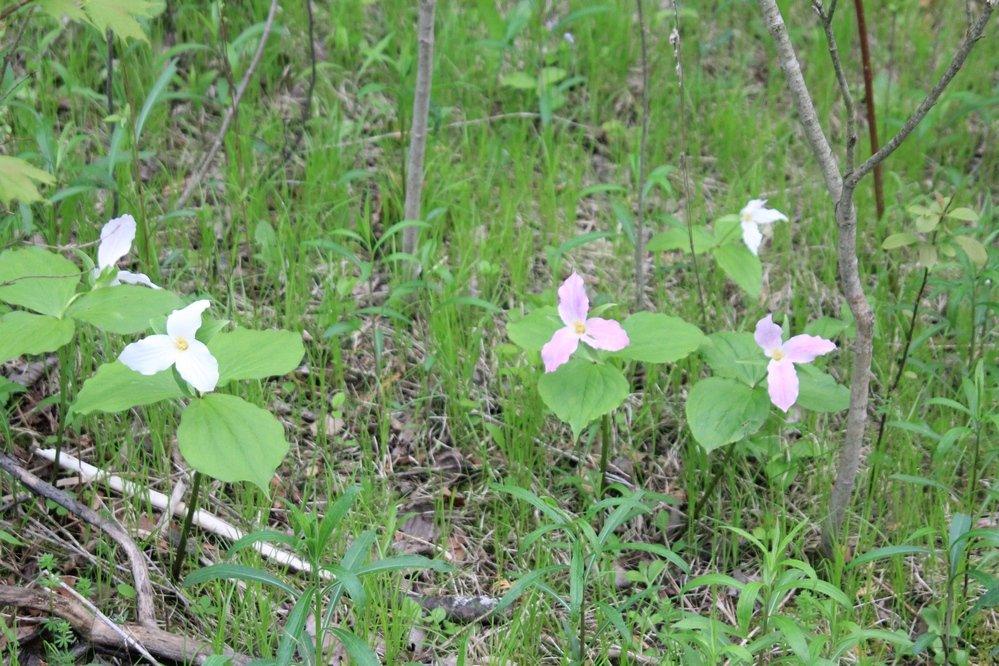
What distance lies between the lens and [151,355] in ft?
6.12

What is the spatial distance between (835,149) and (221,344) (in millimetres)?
2431

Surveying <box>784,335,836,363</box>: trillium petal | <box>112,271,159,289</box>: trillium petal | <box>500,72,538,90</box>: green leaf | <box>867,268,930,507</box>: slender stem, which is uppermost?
<box>500,72,538,90</box>: green leaf

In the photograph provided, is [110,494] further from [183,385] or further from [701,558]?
[701,558]

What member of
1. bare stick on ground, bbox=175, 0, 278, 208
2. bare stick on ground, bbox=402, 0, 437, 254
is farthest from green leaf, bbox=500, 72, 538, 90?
bare stick on ground, bbox=175, 0, 278, 208

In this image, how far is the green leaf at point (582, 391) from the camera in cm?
214

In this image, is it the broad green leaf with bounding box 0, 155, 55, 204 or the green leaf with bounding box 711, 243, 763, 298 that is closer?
the broad green leaf with bounding box 0, 155, 55, 204

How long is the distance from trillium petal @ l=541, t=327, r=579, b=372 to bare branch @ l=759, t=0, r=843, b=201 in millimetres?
684

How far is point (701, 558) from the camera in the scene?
2.44 m

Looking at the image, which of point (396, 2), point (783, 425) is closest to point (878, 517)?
point (783, 425)

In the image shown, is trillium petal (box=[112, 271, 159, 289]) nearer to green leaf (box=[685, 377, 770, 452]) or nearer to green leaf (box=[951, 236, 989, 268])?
green leaf (box=[685, 377, 770, 452])

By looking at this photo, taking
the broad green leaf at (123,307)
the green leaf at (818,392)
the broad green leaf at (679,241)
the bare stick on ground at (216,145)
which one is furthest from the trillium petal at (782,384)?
the bare stick on ground at (216,145)

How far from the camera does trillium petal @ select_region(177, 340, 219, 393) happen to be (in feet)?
6.14

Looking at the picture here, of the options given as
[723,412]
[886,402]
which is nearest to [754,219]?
[886,402]

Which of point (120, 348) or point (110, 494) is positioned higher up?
point (120, 348)
